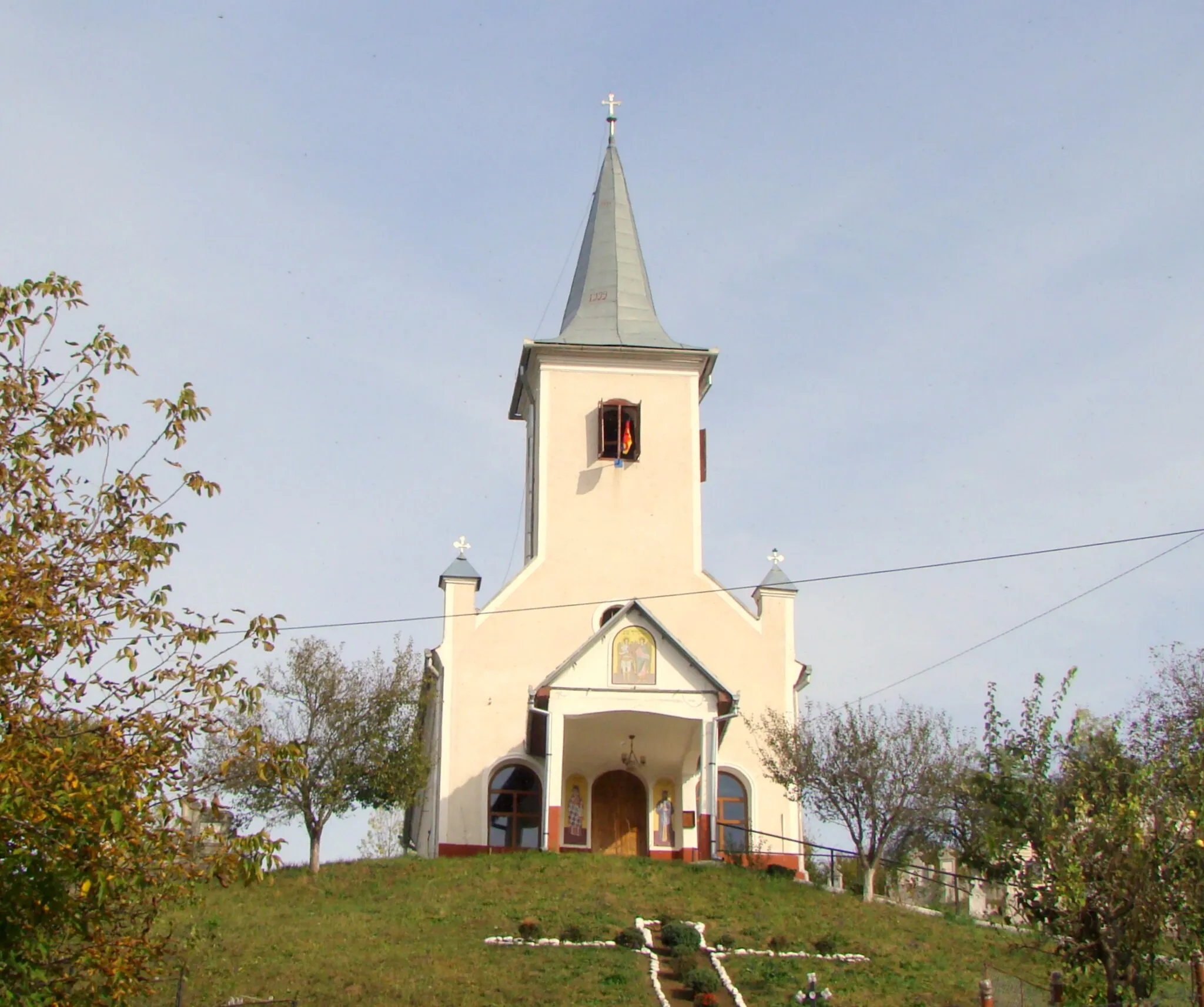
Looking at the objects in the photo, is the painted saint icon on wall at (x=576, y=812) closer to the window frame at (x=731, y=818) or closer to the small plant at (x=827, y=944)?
the window frame at (x=731, y=818)

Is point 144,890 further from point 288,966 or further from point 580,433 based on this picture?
point 580,433

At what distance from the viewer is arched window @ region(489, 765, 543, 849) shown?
32750 millimetres

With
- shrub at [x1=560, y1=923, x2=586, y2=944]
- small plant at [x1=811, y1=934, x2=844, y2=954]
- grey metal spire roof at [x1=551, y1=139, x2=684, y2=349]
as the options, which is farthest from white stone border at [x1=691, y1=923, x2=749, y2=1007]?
grey metal spire roof at [x1=551, y1=139, x2=684, y2=349]

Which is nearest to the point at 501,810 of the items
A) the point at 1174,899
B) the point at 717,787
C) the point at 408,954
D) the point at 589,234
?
the point at 717,787

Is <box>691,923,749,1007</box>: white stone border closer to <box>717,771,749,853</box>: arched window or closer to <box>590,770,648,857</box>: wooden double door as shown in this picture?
<box>590,770,648,857</box>: wooden double door

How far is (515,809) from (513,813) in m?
0.10

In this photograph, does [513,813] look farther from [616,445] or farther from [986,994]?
[986,994]

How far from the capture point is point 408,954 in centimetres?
2098

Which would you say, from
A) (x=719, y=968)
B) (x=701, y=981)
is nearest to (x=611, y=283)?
(x=719, y=968)

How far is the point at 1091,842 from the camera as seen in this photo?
14.8 meters

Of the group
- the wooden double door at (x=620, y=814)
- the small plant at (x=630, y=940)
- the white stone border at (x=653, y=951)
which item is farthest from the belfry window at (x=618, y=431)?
the small plant at (x=630, y=940)

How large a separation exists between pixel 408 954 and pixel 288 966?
177 centimetres

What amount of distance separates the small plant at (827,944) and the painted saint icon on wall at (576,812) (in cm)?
981

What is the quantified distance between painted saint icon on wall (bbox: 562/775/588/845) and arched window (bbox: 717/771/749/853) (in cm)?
303
